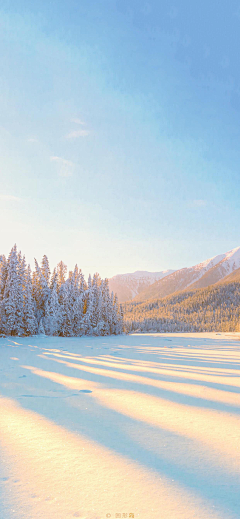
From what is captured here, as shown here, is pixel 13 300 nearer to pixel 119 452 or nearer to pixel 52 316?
pixel 52 316

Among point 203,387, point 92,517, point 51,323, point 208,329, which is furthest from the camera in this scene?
point 208,329

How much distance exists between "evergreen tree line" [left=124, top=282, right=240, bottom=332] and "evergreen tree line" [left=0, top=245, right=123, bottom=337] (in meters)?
60.8

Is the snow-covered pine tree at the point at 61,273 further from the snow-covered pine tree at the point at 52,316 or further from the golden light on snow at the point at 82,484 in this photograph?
the golden light on snow at the point at 82,484

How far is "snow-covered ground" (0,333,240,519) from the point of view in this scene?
1.95 meters

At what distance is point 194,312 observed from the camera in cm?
14625

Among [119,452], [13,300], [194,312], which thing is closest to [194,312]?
[194,312]

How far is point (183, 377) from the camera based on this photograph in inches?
262

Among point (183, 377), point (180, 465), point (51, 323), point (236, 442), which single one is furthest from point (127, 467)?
point (51, 323)

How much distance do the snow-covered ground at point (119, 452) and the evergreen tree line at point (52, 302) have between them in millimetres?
20307

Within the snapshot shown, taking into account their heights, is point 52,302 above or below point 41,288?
below

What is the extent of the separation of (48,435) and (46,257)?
1125 inches

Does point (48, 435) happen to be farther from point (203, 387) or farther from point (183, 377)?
point (183, 377)

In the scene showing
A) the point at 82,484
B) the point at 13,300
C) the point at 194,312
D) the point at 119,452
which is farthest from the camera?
Result: the point at 194,312

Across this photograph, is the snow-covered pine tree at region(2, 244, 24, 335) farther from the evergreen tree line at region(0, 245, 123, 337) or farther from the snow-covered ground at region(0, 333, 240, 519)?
the snow-covered ground at region(0, 333, 240, 519)
